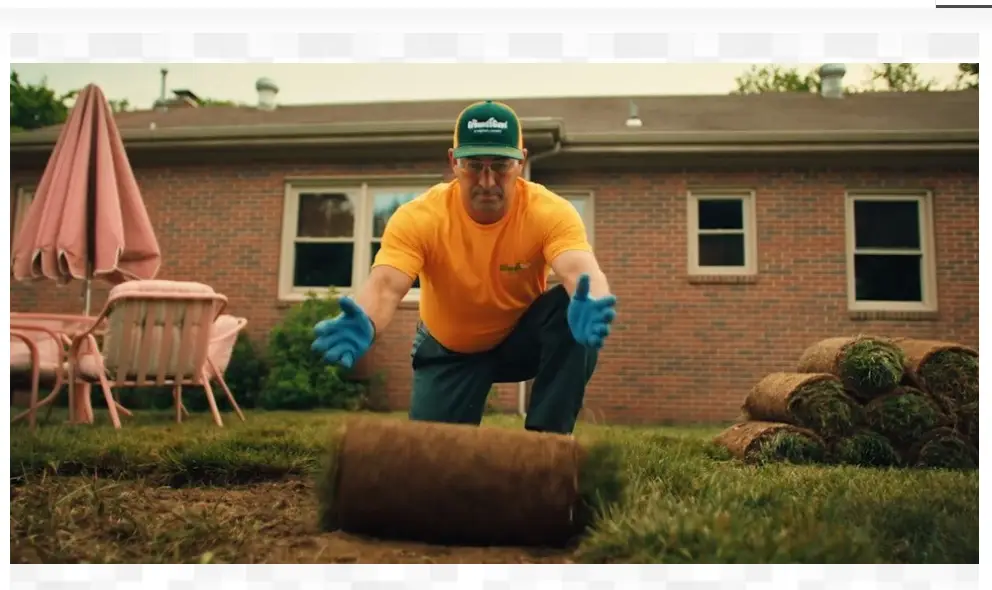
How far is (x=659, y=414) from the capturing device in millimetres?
7168

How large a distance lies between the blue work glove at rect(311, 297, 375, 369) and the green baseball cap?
1.91ft

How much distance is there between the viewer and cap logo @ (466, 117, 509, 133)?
7.55 ft

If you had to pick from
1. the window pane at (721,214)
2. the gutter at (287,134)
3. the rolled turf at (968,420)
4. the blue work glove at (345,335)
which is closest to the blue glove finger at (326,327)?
the blue work glove at (345,335)

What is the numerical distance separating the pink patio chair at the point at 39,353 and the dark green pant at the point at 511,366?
8.15ft

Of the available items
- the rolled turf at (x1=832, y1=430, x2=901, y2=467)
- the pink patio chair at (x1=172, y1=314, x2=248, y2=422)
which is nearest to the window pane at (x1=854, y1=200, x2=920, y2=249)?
the rolled turf at (x1=832, y1=430, x2=901, y2=467)

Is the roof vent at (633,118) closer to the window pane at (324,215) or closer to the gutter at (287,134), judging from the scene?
the gutter at (287,134)

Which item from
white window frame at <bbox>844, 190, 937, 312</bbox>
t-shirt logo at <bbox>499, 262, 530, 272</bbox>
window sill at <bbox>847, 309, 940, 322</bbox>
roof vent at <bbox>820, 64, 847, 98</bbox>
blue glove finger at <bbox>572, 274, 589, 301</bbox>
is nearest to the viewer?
blue glove finger at <bbox>572, 274, 589, 301</bbox>

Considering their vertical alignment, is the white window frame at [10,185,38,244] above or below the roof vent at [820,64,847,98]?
below

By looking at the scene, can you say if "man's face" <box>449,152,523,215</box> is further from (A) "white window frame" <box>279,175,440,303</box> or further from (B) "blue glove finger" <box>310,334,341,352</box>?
(A) "white window frame" <box>279,175,440,303</box>

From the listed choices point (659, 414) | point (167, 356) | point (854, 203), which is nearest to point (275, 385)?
point (167, 356)

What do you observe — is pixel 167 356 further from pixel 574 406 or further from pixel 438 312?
pixel 574 406

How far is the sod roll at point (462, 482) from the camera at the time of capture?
1.81 metres

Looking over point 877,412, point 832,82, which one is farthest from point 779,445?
point 832,82

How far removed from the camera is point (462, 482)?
5.92ft
